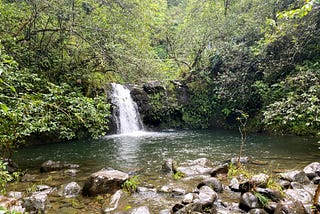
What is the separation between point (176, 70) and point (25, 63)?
529 inches

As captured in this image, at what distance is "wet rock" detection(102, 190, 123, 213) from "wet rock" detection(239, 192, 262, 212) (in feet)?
7.34

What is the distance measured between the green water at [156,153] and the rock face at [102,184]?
67.4 inches

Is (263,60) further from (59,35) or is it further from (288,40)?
(59,35)

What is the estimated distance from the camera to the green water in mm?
8094

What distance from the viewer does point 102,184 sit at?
543cm

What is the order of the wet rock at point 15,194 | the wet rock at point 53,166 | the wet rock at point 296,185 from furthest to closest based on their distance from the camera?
the wet rock at point 53,166, the wet rock at point 296,185, the wet rock at point 15,194

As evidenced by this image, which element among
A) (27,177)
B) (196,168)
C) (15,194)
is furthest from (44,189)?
(196,168)

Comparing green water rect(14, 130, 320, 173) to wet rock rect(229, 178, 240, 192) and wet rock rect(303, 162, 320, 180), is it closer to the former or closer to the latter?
wet rock rect(303, 162, 320, 180)

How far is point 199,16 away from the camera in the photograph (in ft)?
59.9

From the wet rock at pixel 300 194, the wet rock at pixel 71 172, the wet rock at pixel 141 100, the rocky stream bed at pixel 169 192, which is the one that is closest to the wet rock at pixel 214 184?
the rocky stream bed at pixel 169 192

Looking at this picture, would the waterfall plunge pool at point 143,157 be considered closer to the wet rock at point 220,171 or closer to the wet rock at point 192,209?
the wet rock at point 192,209

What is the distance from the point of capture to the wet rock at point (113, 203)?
462cm

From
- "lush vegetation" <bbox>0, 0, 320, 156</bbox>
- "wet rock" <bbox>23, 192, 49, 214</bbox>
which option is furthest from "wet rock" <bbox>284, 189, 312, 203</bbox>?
"wet rock" <bbox>23, 192, 49, 214</bbox>

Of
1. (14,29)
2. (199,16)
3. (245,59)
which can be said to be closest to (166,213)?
(14,29)
